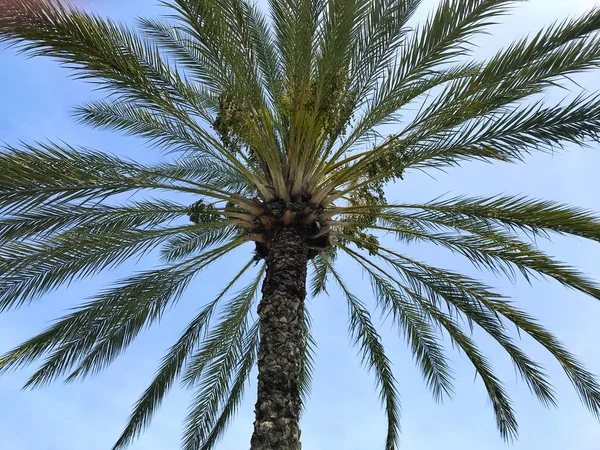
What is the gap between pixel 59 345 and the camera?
27.6 ft

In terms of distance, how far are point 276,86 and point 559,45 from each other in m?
3.42

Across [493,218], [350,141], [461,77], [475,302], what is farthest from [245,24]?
[475,302]

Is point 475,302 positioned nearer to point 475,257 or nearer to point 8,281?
point 475,257

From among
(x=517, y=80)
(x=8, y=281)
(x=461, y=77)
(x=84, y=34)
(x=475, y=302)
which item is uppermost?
(x=461, y=77)

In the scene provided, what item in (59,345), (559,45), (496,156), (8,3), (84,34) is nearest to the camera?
(8,3)

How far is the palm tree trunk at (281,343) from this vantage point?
5.96 m

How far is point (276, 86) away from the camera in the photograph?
842cm

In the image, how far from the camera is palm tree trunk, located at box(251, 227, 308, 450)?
19.5ft

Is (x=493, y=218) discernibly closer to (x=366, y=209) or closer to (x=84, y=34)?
(x=366, y=209)

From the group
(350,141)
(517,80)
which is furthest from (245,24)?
(517,80)

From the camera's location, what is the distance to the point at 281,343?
6.50 meters

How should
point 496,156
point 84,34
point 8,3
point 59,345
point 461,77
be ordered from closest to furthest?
point 8,3 < point 84,34 < point 496,156 < point 461,77 < point 59,345

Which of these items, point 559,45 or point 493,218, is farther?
point 493,218

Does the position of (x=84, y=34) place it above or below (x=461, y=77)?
below
